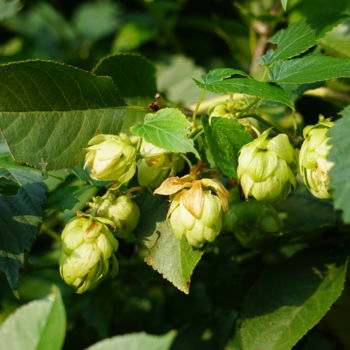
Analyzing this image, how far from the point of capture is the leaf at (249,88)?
42.4 inches

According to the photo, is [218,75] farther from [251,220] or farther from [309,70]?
[251,220]

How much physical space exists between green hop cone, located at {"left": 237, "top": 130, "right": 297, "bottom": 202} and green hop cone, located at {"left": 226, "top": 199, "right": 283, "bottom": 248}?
0.20m

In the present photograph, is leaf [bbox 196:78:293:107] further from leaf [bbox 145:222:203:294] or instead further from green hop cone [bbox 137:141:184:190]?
leaf [bbox 145:222:203:294]

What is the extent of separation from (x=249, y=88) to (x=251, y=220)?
0.33 m

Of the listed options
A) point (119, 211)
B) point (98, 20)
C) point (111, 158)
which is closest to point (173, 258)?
point (119, 211)

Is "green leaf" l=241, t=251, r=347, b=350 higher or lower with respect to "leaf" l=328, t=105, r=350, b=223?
lower

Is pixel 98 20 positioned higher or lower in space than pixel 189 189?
lower

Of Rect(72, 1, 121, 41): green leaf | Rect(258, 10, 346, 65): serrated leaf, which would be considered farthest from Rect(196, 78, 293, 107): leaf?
Rect(72, 1, 121, 41): green leaf

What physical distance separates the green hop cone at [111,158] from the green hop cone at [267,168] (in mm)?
209

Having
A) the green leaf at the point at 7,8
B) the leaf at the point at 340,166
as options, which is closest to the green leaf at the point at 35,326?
the leaf at the point at 340,166

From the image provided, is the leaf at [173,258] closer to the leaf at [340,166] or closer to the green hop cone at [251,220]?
the green hop cone at [251,220]

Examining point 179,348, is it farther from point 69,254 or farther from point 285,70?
point 285,70

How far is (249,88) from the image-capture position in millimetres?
1093

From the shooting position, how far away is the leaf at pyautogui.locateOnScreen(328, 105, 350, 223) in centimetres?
93
